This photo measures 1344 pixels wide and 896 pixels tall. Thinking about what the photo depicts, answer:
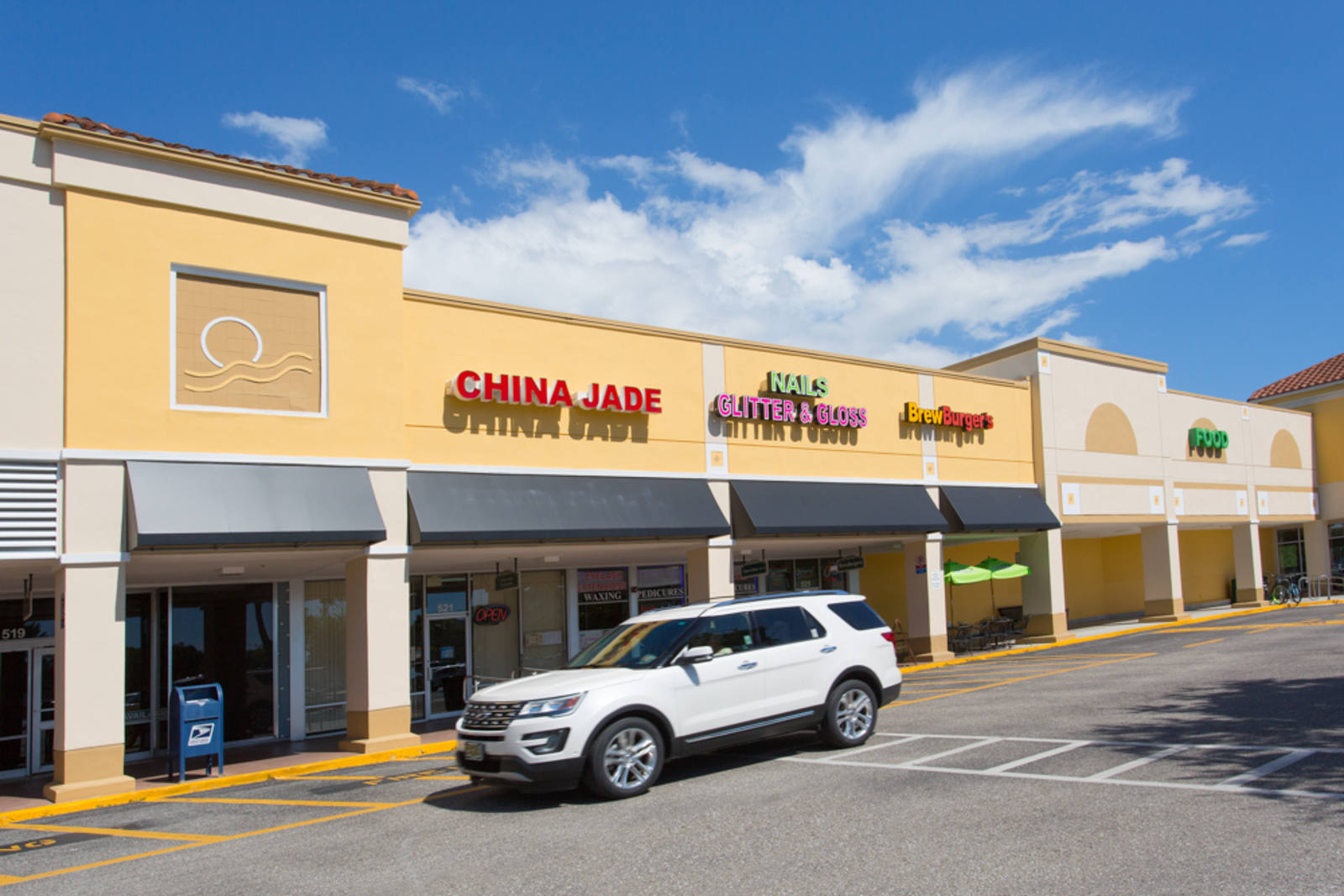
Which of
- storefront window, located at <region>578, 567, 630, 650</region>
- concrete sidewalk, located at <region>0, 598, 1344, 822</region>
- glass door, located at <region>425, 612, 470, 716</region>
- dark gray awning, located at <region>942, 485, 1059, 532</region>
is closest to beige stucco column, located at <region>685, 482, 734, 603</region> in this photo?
storefront window, located at <region>578, 567, 630, 650</region>

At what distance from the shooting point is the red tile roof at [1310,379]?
122 feet

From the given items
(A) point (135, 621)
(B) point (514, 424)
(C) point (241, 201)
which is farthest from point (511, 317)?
(A) point (135, 621)

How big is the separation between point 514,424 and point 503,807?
8.60 m

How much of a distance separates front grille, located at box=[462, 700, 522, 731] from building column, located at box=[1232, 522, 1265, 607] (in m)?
32.7

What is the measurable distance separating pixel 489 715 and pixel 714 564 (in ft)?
32.4

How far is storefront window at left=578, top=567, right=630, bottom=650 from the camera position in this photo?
20984 millimetres

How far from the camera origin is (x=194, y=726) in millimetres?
13039

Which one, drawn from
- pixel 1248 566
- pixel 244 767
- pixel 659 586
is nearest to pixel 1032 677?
pixel 659 586

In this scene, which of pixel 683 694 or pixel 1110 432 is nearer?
pixel 683 694

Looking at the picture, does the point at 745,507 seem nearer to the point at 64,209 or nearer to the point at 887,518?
the point at 887,518

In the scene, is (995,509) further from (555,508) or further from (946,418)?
(555,508)

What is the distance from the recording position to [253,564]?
15.4 m

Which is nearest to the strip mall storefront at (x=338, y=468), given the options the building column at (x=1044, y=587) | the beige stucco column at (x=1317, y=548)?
the building column at (x=1044, y=587)

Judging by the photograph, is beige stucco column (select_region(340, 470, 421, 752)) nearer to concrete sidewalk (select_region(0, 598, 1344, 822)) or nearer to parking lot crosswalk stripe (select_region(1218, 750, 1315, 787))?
concrete sidewalk (select_region(0, 598, 1344, 822))
